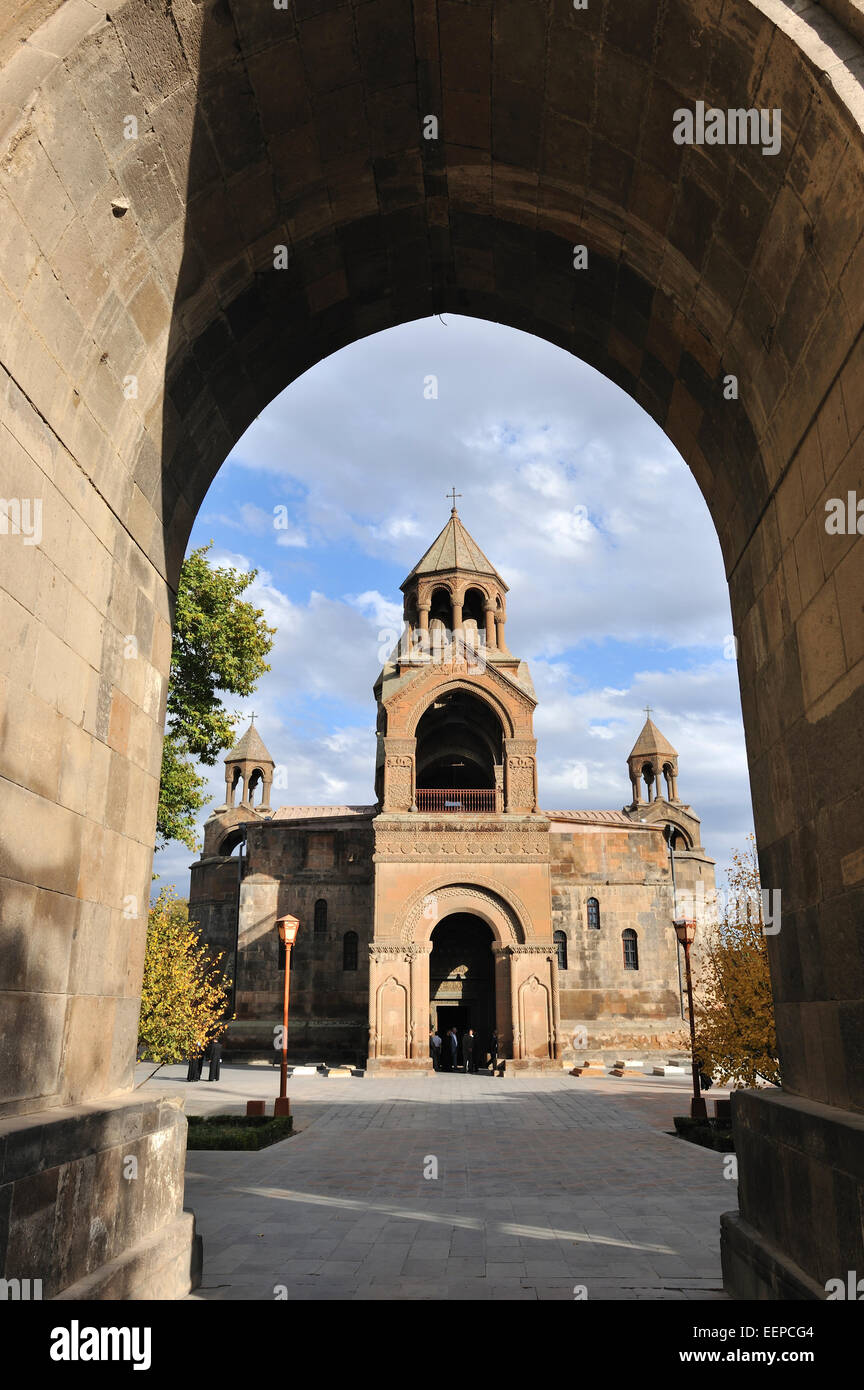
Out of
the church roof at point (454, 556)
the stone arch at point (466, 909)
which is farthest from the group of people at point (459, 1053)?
the church roof at point (454, 556)

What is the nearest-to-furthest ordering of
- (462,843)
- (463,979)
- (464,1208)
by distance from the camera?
(464,1208) → (462,843) → (463,979)

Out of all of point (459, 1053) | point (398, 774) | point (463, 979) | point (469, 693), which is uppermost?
point (469, 693)

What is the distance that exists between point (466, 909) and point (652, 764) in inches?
721

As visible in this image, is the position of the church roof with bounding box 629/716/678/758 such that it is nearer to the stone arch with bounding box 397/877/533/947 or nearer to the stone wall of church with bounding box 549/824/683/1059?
the stone wall of church with bounding box 549/824/683/1059

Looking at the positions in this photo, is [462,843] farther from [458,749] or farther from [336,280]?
[336,280]

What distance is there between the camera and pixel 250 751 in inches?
1581

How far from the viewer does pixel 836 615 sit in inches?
160

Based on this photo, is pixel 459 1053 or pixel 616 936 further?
pixel 616 936

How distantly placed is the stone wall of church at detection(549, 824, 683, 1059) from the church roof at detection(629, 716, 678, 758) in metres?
10.5

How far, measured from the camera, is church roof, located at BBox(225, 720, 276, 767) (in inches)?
1571

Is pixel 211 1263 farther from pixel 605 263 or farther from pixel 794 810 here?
pixel 605 263

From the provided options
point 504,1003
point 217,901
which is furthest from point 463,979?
point 217,901

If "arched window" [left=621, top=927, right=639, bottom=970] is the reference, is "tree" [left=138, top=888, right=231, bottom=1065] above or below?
below

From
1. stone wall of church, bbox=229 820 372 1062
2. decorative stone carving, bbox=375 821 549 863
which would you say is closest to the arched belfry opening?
decorative stone carving, bbox=375 821 549 863
